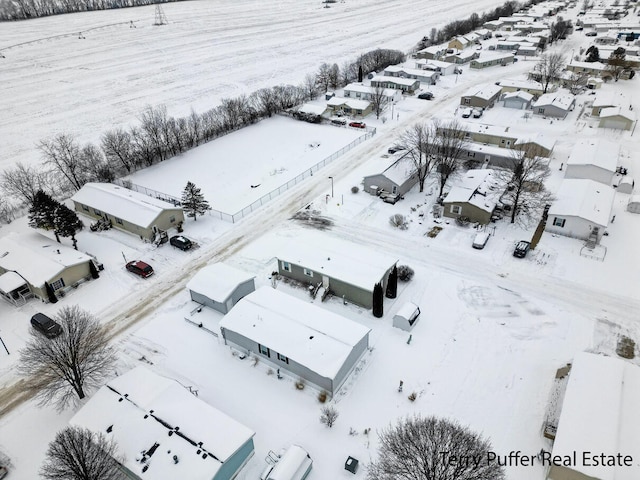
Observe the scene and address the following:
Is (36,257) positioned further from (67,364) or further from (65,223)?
(67,364)

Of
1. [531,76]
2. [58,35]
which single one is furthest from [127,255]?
[58,35]

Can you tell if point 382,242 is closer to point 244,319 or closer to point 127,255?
point 244,319

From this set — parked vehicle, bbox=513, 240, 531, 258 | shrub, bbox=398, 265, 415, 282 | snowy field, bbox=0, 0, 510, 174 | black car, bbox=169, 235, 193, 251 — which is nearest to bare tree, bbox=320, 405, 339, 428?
shrub, bbox=398, 265, 415, 282

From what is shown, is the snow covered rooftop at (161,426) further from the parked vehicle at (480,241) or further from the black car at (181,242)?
the parked vehicle at (480,241)

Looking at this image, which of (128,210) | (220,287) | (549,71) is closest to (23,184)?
(128,210)

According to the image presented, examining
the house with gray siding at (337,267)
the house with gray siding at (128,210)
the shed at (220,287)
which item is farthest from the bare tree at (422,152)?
the house with gray siding at (128,210)

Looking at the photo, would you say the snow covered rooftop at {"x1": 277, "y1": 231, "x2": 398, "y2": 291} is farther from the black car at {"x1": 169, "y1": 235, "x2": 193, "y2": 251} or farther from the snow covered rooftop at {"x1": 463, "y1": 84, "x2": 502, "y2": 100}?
the snow covered rooftop at {"x1": 463, "y1": 84, "x2": 502, "y2": 100}
